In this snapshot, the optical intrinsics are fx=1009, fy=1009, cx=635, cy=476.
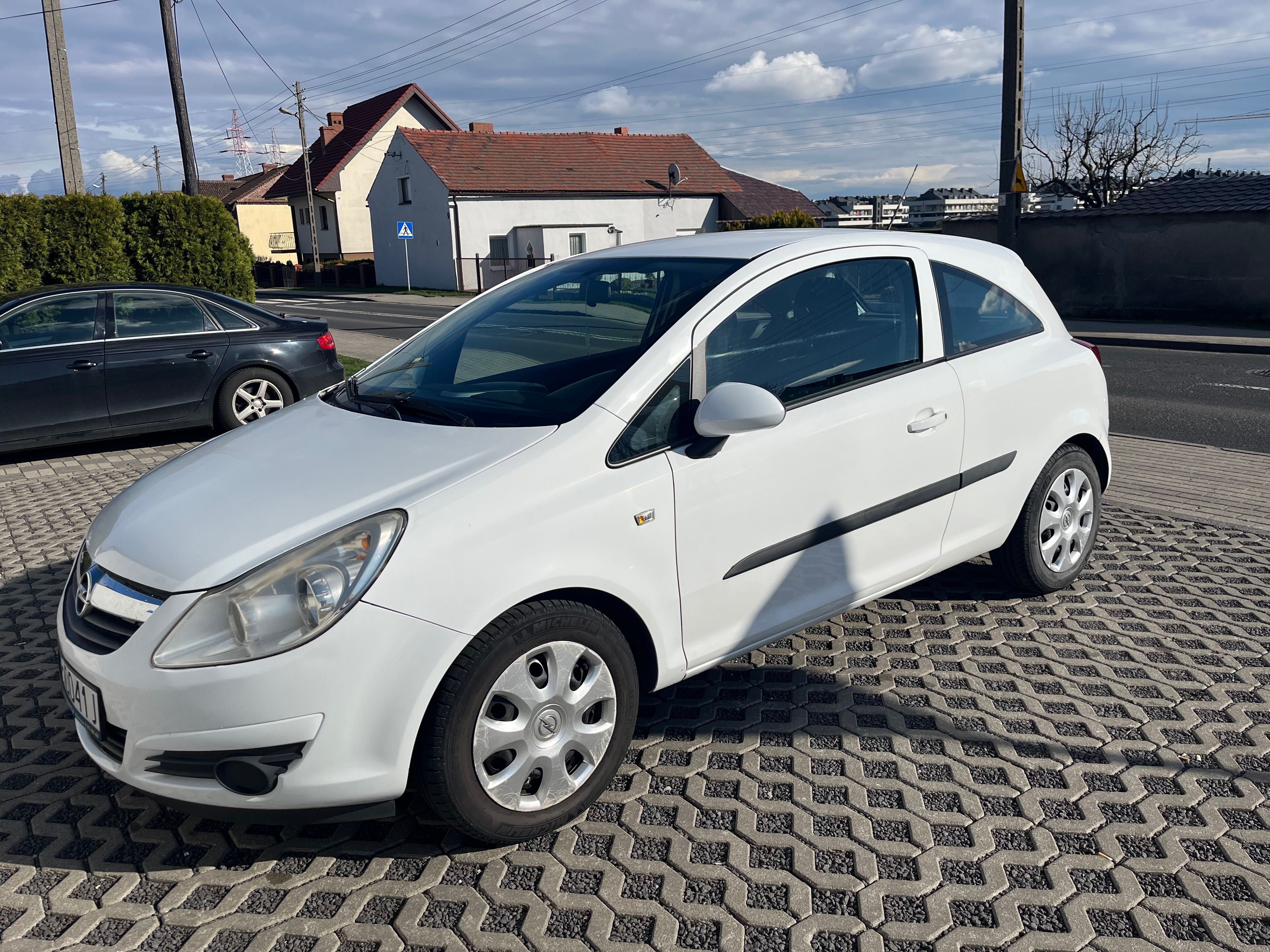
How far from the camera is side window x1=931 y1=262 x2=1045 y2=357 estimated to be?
13.3 feet

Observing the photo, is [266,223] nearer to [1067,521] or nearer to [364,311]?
[364,311]

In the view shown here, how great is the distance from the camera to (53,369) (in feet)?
26.3

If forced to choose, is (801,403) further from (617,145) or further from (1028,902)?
(617,145)

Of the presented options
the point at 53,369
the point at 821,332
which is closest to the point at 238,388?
the point at 53,369

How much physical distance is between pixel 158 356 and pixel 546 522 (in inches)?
273

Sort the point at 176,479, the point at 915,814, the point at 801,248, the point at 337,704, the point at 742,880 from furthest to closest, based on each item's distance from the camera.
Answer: the point at 801,248 → the point at 176,479 → the point at 915,814 → the point at 742,880 → the point at 337,704

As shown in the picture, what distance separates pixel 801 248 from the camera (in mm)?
3701

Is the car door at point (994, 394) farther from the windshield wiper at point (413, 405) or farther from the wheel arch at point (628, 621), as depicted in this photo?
the windshield wiper at point (413, 405)

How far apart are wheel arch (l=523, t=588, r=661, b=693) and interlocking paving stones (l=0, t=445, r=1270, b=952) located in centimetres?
37

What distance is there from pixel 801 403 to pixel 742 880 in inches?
61.3

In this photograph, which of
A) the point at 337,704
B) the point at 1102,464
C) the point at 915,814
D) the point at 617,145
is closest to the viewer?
the point at 337,704

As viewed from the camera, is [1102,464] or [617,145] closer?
[1102,464]

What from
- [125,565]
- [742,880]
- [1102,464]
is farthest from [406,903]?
[1102,464]

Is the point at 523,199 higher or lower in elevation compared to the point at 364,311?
higher
